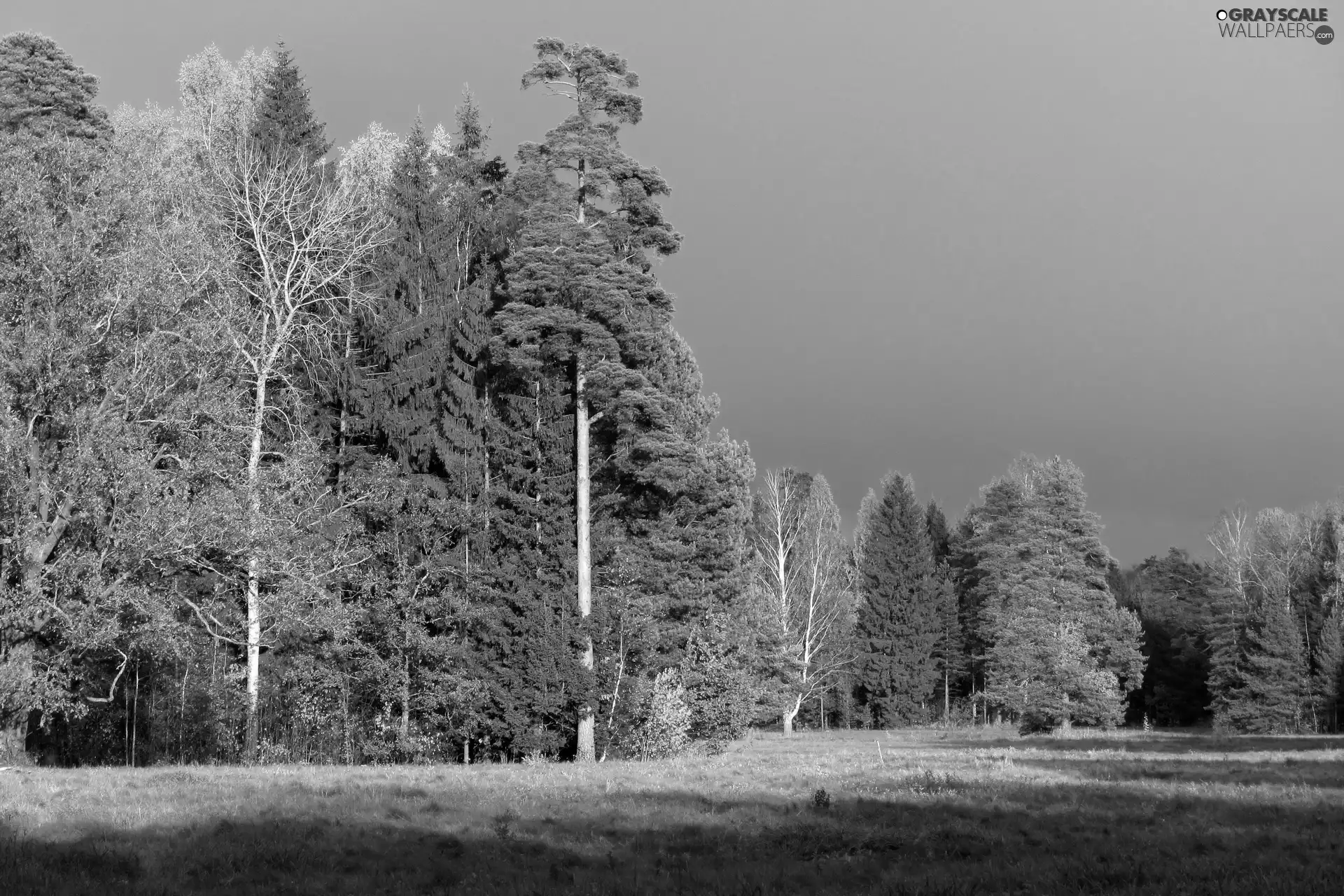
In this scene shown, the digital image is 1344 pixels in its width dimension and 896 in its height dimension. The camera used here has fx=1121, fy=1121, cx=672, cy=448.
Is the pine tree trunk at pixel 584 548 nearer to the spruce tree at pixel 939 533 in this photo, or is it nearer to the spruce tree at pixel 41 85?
the spruce tree at pixel 41 85

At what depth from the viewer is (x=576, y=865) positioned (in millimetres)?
14312

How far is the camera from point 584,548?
38.9 meters

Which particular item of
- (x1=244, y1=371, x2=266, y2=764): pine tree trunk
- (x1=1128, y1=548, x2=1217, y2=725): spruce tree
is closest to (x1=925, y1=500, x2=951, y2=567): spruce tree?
(x1=1128, y1=548, x2=1217, y2=725): spruce tree

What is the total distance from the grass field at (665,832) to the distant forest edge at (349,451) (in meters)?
6.94

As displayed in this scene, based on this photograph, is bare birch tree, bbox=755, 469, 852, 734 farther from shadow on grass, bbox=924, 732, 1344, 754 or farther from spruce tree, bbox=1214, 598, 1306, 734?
spruce tree, bbox=1214, 598, 1306, 734

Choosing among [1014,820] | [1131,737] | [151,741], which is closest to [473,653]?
[151,741]

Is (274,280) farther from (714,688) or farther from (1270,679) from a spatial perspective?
(1270,679)

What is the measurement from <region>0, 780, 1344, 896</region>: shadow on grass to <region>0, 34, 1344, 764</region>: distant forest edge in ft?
43.2

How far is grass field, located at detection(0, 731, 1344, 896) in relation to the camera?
12930 millimetres

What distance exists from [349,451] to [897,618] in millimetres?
51786

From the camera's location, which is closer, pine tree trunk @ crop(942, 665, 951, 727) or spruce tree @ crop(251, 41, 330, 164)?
spruce tree @ crop(251, 41, 330, 164)

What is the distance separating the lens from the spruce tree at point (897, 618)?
3214 inches

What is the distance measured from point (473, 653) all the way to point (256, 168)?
1801 cm

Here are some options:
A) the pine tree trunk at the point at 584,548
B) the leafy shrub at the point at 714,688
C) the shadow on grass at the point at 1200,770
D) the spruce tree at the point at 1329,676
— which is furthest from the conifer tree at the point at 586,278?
the spruce tree at the point at 1329,676
